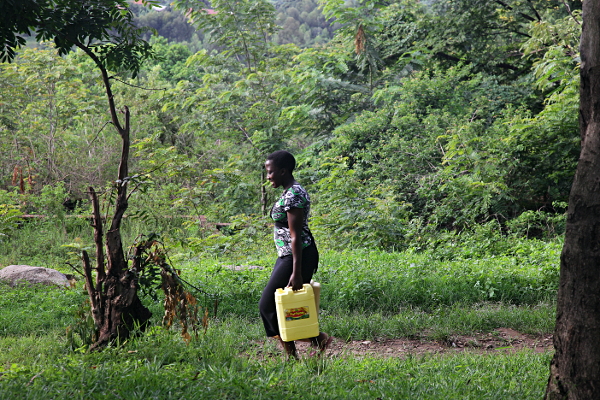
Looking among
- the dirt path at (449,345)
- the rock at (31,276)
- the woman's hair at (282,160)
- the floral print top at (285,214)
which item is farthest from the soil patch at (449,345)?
the rock at (31,276)

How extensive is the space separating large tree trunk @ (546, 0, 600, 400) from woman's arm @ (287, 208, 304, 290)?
5.95ft

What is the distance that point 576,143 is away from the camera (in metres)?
9.94

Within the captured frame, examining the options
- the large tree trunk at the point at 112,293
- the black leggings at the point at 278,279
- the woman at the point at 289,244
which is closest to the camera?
the woman at the point at 289,244

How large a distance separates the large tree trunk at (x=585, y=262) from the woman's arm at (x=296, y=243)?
181 cm

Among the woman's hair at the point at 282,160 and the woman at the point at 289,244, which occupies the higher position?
the woman's hair at the point at 282,160

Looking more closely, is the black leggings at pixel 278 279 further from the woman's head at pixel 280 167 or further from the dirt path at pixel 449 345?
the dirt path at pixel 449 345

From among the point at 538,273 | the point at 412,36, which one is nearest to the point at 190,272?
the point at 538,273

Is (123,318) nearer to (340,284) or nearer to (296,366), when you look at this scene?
(296,366)

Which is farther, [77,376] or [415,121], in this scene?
[415,121]

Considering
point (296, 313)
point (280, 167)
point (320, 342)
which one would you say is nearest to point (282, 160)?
point (280, 167)

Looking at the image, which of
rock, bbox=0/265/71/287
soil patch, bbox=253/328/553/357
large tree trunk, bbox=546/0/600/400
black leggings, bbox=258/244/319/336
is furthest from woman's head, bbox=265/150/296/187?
rock, bbox=0/265/71/287

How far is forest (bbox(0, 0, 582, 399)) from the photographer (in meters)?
4.30

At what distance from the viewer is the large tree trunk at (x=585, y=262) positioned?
3.02 m

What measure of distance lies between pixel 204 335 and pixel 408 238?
20.6ft
